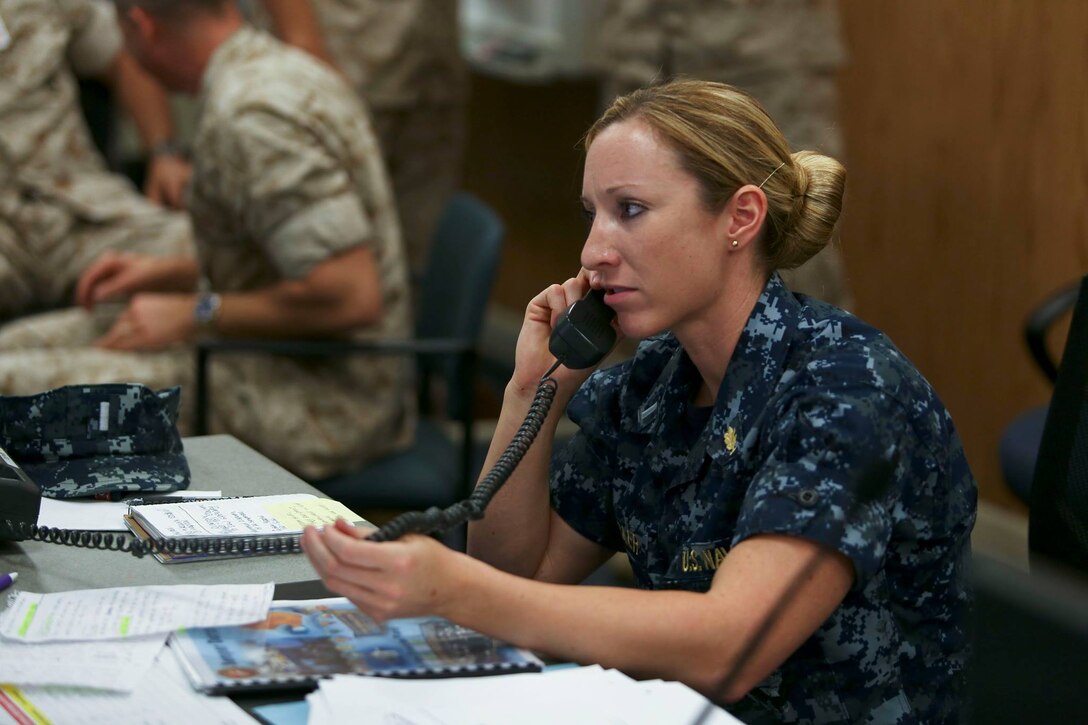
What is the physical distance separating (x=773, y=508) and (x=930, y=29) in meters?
2.61

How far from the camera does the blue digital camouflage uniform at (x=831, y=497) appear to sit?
1.23 meters

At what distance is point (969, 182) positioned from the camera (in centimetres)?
343

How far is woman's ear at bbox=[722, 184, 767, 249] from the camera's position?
1396mm

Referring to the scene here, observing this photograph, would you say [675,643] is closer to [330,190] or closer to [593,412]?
[593,412]

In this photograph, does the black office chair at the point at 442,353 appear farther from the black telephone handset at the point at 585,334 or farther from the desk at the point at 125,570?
the desk at the point at 125,570

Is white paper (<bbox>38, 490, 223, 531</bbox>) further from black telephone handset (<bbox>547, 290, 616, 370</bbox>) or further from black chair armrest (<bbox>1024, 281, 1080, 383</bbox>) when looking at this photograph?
black chair armrest (<bbox>1024, 281, 1080, 383</bbox>)

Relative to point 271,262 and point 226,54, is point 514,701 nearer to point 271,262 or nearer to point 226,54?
point 271,262

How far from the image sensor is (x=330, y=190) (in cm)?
243

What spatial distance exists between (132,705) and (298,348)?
1.42 m

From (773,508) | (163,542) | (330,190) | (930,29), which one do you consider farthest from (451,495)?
(930,29)

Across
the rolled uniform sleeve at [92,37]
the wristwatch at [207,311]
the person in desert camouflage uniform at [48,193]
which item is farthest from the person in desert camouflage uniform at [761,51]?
the rolled uniform sleeve at [92,37]

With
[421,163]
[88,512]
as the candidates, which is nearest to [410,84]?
[421,163]

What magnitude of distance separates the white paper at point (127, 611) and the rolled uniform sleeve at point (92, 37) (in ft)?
7.77

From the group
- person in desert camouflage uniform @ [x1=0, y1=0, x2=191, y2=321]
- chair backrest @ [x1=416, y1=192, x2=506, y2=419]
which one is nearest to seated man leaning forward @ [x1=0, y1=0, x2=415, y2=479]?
chair backrest @ [x1=416, y1=192, x2=506, y2=419]
